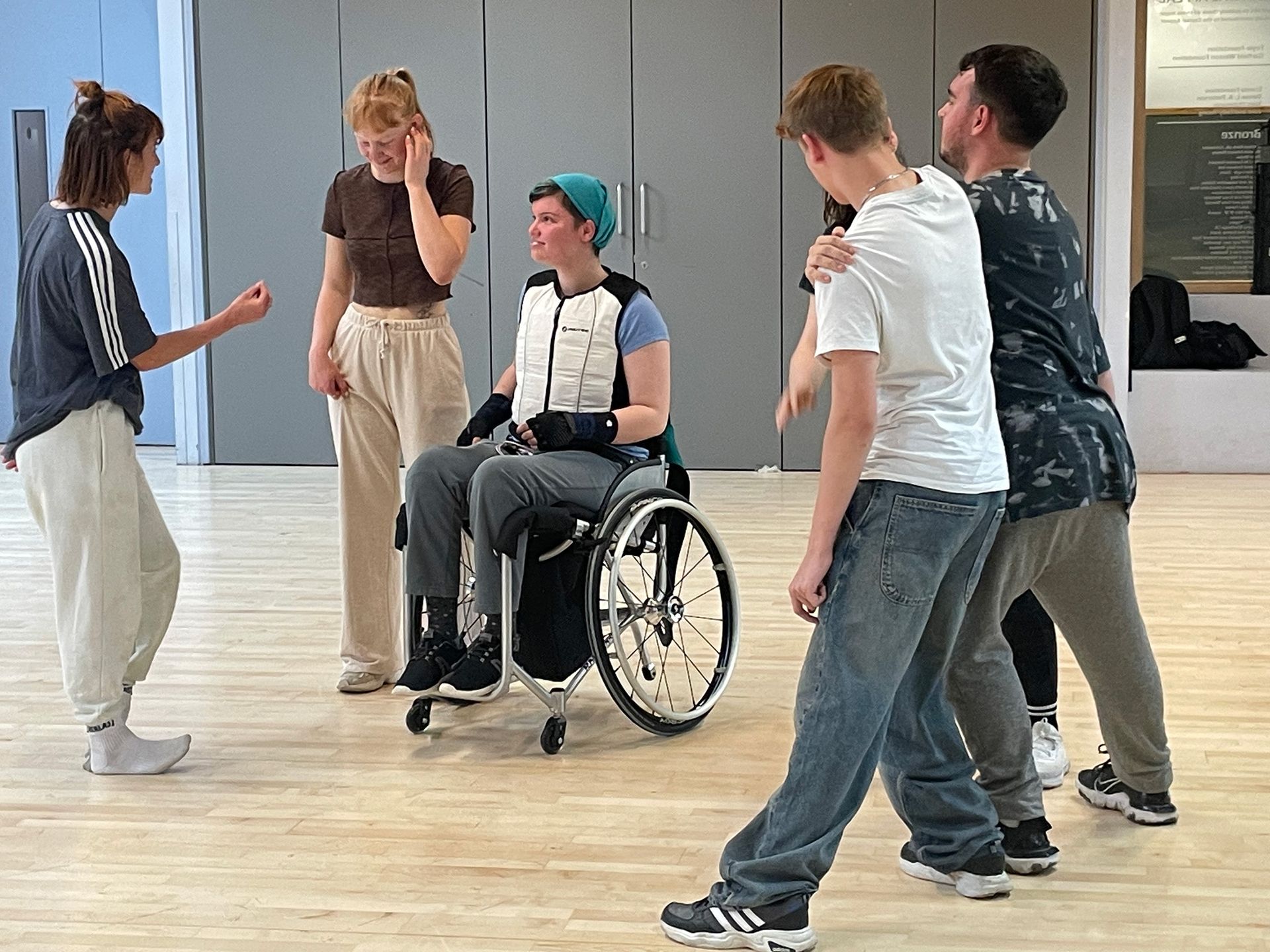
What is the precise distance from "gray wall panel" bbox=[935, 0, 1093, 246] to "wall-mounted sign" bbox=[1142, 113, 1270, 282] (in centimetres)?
78

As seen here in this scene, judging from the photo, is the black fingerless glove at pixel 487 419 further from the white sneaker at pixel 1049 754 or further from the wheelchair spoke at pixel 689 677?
the white sneaker at pixel 1049 754

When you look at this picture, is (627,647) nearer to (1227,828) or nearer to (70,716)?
(70,716)

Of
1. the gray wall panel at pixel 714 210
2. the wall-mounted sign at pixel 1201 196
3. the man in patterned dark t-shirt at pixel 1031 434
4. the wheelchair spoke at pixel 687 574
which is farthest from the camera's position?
the wall-mounted sign at pixel 1201 196

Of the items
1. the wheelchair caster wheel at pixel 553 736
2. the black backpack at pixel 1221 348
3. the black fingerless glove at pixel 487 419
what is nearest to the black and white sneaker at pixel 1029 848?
the wheelchair caster wheel at pixel 553 736

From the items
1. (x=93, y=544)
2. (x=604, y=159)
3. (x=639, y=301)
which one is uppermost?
(x=604, y=159)

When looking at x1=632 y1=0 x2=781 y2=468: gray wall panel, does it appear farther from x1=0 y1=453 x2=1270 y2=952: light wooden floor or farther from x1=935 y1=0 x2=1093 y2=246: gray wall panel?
x1=0 y1=453 x2=1270 y2=952: light wooden floor

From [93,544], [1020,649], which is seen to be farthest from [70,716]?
[1020,649]

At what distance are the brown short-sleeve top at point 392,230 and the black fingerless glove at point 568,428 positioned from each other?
53cm

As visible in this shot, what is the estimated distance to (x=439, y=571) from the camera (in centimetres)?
293

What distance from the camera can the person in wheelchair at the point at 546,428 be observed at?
2.90 m

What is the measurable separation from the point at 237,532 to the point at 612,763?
307cm

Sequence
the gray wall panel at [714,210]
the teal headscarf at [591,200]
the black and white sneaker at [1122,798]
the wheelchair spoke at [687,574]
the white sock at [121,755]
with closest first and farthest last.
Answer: the black and white sneaker at [1122,798]
the white sock at [121,755]
the teal headscarf at [591,200]
the wheelchair spoke at [687,574]
the gray wall panel at [714,210]

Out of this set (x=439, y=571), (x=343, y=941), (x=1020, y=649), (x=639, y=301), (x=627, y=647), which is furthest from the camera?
(x=627, y=647)

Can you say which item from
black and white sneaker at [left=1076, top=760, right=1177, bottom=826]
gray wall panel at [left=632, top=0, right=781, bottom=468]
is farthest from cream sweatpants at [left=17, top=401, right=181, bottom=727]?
gray wall panel at [left=632, top=0, right=781, bottom=468]
